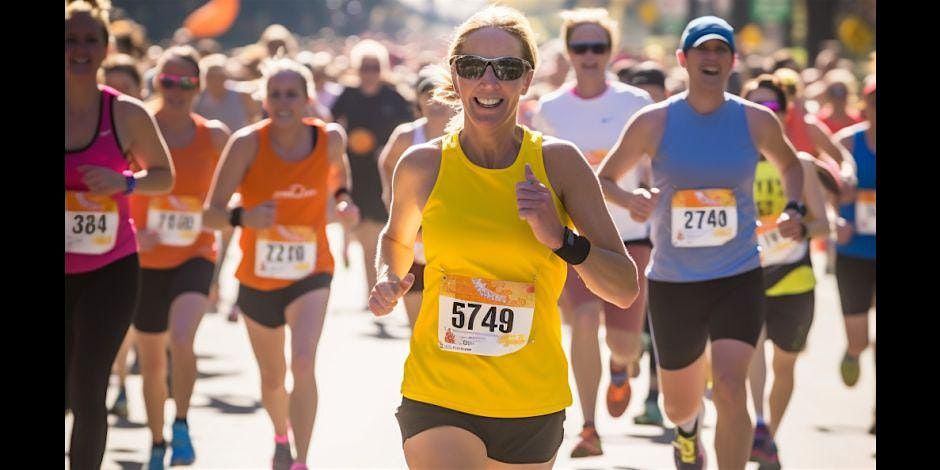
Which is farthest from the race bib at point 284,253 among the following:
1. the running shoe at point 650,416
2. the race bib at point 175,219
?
the running shoe at point 650,416

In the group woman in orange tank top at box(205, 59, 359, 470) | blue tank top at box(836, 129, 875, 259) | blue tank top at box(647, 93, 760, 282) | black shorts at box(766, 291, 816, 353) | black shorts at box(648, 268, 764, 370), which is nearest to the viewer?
black shorts at box(648, 268, 764, 370)

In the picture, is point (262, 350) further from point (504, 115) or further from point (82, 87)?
point (504, 115)

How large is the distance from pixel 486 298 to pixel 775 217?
14.1 ft

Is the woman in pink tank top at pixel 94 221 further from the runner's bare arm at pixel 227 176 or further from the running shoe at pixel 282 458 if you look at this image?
the running shoe at pixel 282 458

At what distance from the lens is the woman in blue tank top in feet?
24.6

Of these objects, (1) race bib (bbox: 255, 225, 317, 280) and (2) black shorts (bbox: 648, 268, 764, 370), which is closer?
(2) black shorts (bbox: 648, 268, 764, 370)

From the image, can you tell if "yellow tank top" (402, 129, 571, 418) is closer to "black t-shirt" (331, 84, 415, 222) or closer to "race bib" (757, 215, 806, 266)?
"race bib" (757, 215, 806, 266)

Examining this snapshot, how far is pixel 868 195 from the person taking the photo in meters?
11.0

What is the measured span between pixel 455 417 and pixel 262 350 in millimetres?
3349

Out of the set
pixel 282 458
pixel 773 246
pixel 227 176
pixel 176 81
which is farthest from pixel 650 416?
pixel 176 81

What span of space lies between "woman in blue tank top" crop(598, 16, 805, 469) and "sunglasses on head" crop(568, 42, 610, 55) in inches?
80.6

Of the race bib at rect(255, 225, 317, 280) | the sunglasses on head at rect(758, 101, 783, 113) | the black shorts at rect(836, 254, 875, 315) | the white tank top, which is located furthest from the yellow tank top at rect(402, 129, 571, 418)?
the black shorts at rect(836, 254, 875, 315)

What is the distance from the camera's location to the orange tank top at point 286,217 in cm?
841
